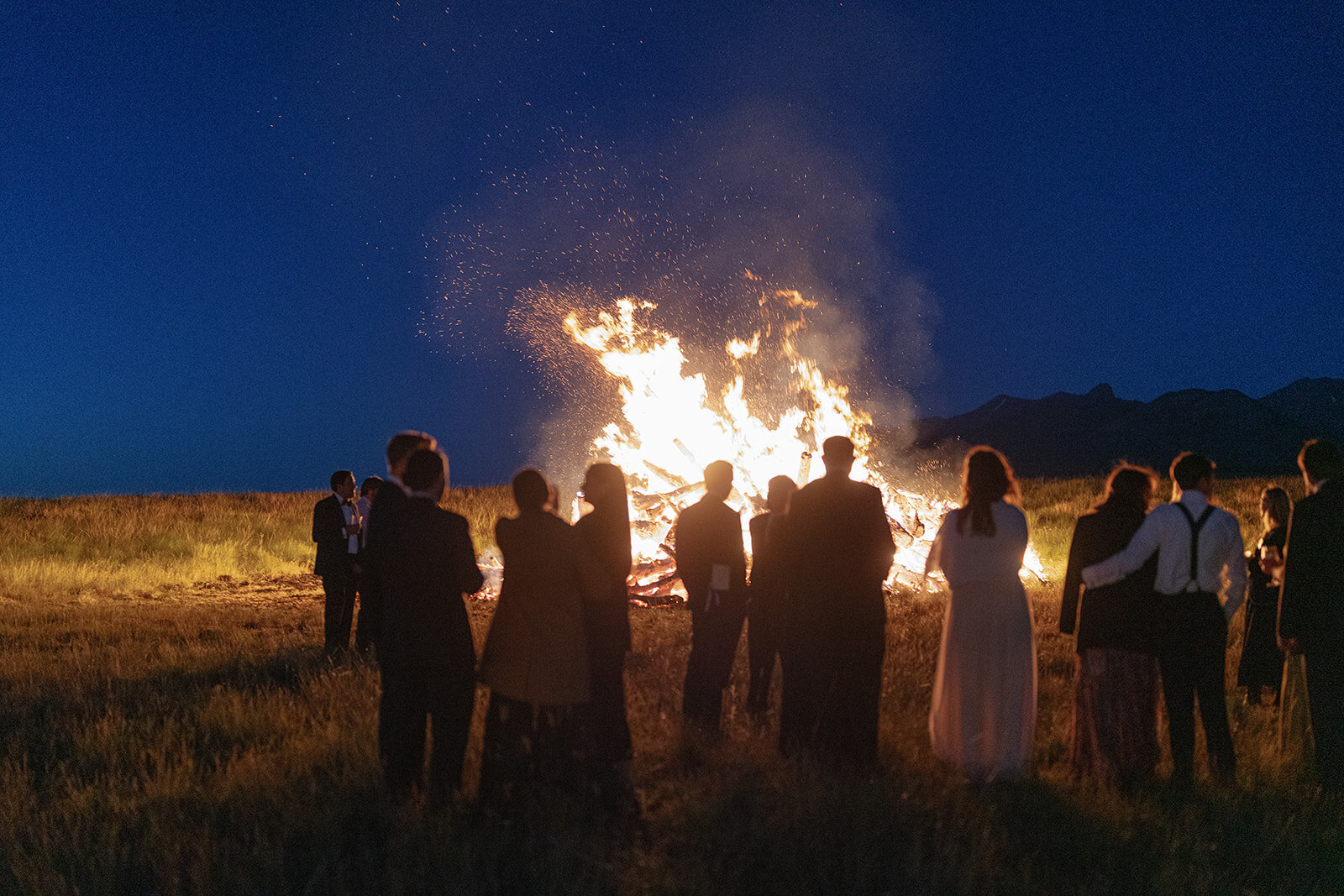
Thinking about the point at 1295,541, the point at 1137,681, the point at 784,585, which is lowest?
the point at 1137,681

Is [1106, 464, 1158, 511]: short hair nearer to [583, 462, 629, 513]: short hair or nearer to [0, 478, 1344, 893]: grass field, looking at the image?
[0, 478, 1344, 893]: grass field

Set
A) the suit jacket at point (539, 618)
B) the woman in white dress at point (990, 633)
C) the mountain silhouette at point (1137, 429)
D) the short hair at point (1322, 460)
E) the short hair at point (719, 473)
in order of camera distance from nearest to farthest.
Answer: the suit jacket at point (539, 618) → the woman in white dress at point (990, 633) → the short hair at point (1322, 460) → the short hair at point (719, 473) → the mountain silhouette at point (1137, 429)

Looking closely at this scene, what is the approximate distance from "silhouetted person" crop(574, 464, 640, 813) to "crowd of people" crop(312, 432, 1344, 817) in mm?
14

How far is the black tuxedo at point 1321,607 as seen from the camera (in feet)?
19.7

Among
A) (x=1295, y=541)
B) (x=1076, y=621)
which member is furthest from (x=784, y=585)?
(x=1295, y=541)

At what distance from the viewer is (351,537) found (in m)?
10.3

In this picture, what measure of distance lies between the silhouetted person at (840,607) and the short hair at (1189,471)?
206cm

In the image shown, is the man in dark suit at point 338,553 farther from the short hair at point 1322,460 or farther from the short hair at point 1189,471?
the short hair at point 1322,460

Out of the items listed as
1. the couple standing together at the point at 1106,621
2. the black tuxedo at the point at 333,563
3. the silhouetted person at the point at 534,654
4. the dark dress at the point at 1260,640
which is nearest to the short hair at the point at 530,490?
the silhouetted person at the point at 534,654

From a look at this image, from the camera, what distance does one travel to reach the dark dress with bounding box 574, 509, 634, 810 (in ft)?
16.3

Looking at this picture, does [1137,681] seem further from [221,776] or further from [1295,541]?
[221,776]

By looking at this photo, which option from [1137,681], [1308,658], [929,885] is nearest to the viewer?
[929,885]

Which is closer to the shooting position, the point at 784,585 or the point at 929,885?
the point at 929,885

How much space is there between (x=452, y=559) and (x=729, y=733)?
3015 mm
